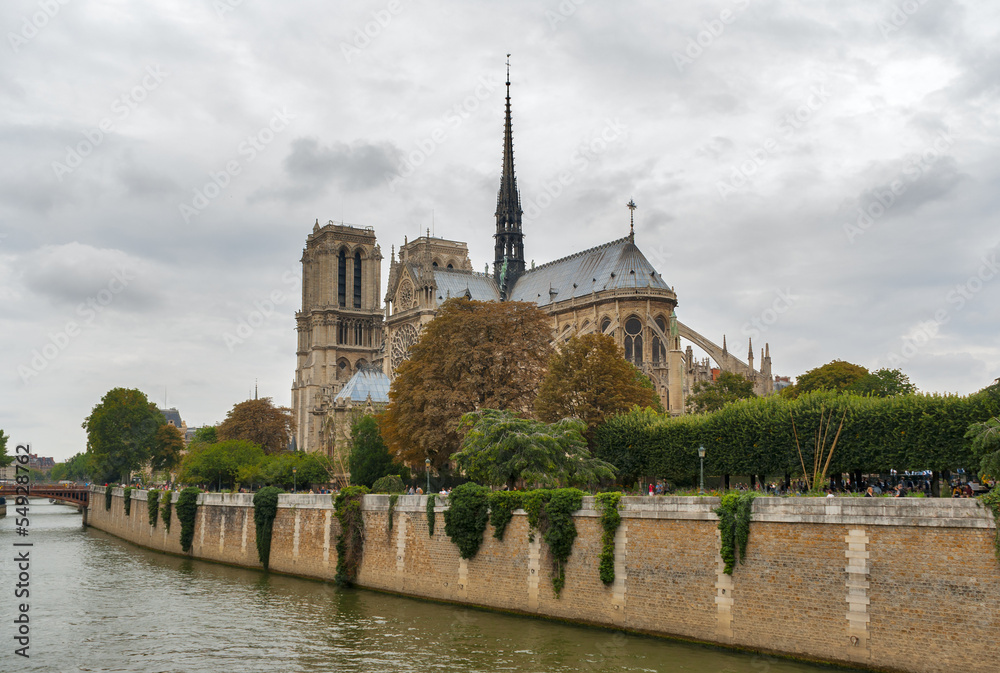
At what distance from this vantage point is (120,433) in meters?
88.6

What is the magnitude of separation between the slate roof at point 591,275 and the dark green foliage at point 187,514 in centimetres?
3839

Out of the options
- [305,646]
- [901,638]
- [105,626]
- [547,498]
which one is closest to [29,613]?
[105,626]

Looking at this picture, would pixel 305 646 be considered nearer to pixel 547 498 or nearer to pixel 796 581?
pixel 547 498

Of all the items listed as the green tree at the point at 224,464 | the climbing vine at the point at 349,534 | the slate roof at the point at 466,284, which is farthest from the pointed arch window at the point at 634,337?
the climbing vine at the point at 349,534

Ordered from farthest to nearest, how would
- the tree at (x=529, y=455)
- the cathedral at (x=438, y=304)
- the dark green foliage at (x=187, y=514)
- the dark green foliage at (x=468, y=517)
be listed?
the cathedral at (x=438, y=304)
the dark green foliage at (x=187, y=514)
the tree at (x=529, y=455)
the dark green foliage at (x=468, y=517)

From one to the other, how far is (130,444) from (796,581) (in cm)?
7693

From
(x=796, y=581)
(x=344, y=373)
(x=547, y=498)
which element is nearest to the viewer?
(x=796, y=581)

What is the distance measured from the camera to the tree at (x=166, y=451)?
97.4 metres

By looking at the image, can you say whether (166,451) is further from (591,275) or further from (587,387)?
(587,387)

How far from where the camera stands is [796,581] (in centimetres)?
2256

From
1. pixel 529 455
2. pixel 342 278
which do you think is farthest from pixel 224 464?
pixel 342 278

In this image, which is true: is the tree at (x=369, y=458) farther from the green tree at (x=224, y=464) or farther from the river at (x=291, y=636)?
the river at (x=291, y=636)

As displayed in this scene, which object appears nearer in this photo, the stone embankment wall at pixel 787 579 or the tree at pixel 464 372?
the stone embankment wall at pixel 787 579

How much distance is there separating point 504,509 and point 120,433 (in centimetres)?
6733
